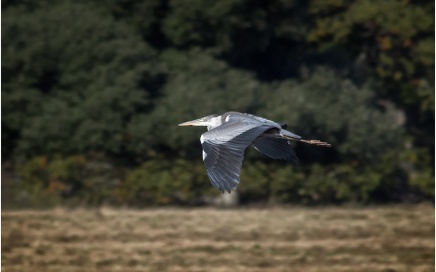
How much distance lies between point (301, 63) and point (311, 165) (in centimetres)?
172

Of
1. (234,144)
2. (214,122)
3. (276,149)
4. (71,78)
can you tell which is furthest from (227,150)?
(71,78)

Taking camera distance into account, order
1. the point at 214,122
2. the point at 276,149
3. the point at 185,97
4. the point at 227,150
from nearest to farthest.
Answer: the point at 227,150 < the point at 276,149 < the point at 214,122 < the point at 185,97

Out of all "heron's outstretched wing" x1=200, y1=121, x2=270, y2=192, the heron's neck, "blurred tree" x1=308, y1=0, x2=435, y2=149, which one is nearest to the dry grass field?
"blurred tree" x1=308, y1=0, x2=435, y2=149

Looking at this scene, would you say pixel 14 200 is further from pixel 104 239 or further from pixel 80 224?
pixel 104 239

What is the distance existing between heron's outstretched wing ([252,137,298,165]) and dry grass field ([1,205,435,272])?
260 cm

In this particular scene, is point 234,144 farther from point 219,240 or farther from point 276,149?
point 219,240

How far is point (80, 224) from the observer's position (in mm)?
11312

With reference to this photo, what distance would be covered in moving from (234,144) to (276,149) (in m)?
0.69

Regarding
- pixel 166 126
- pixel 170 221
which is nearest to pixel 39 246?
pixel 170 221

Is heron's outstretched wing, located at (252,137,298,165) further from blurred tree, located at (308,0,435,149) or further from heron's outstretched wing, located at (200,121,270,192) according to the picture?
blurred tree, located at (308,0,435,149)

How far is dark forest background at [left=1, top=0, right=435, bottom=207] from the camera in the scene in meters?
13.2

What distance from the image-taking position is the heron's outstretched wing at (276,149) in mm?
6639

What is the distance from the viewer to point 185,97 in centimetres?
1311

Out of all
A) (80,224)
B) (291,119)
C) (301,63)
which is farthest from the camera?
(301,63)
